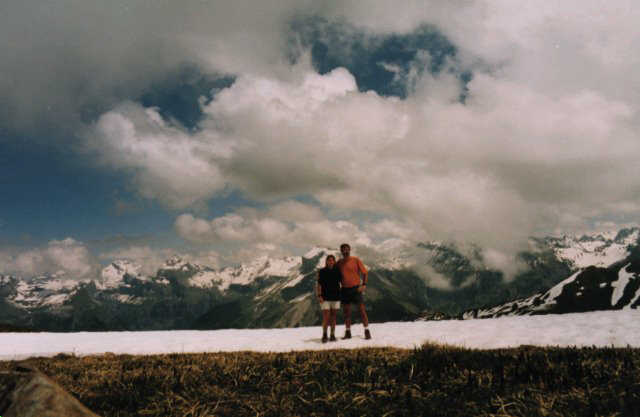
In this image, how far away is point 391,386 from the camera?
505 cm

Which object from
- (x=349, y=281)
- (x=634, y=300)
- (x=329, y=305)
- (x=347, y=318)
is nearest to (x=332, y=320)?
(x=347, y=318)

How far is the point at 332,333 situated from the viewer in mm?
15344

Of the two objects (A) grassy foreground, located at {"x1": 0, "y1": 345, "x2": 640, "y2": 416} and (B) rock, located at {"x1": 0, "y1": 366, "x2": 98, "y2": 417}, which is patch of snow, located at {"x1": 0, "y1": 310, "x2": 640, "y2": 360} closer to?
(A) grassy foreground, located at {"x1": 0, "y1": 345, "x2": 640, "y2": 416}

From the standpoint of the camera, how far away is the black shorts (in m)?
16.2

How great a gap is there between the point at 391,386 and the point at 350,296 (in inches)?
449

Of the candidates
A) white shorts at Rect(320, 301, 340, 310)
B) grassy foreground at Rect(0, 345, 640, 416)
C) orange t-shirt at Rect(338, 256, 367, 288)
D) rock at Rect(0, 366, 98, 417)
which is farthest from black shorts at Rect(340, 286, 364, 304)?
rock at Rect(0, 366, 98, 417)

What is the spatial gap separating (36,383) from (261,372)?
3409 mm

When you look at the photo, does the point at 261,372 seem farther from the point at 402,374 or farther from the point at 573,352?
the point at 573,352

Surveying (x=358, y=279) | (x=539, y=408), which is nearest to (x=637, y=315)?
(x=358, y=279)

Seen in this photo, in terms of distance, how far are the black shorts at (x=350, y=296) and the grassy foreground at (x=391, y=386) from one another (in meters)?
9.47

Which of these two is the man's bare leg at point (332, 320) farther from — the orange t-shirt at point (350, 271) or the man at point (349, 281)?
the orange t-shirt at point (350, 271)

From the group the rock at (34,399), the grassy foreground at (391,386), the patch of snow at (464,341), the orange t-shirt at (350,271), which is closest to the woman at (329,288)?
the orange t-shirt at (350,271)

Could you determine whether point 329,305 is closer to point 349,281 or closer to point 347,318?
point 347,318

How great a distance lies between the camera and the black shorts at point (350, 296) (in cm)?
1620
